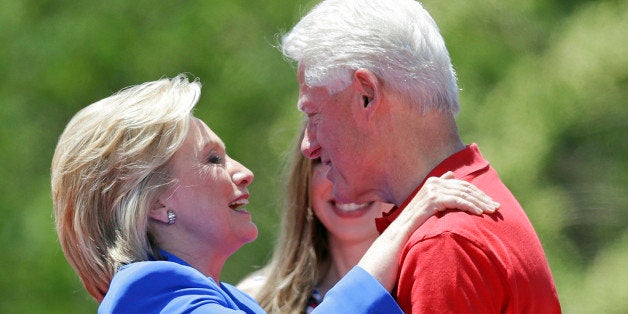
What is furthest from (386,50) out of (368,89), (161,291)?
(161,291)

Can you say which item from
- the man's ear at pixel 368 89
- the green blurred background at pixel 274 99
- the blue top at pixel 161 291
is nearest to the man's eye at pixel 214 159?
the blue top at pixel 161 291

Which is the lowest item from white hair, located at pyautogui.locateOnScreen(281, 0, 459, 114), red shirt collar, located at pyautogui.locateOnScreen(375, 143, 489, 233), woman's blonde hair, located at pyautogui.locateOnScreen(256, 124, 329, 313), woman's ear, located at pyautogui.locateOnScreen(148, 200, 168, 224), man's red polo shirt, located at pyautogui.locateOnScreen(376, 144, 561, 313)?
woman's blonde hair, located at pyautogui.locateOnScreen(256, 124, 329, 313)

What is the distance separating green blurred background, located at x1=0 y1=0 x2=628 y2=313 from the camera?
4.34 m

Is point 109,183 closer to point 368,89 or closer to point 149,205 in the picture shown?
point 149,205

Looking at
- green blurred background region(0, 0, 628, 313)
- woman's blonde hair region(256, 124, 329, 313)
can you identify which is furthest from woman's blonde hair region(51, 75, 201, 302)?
green blurred background region(0, 0, 628, 313)

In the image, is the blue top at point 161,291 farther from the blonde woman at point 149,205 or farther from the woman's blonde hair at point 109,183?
the woman's blonde hair at point 109,183

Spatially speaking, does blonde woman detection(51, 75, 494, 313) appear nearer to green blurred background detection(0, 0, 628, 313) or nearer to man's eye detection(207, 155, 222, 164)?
man's eye detection(207, 155, 222, 164)

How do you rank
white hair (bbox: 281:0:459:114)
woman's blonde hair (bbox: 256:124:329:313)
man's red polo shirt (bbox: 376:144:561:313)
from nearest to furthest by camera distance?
man's red polo shirt (bbox: 376:144:561:313), white hair (bbox: 281:0:459:114), woman's blonde hair (bbox: 256:124:329:313)

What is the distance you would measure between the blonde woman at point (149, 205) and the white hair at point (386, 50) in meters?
0.62

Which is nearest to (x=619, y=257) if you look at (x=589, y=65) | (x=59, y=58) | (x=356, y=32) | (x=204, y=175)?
(x=589, y=65)

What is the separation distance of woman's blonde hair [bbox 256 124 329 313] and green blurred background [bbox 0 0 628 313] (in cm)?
108

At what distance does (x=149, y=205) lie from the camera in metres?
2.53

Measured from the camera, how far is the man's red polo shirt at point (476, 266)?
180 centimetres

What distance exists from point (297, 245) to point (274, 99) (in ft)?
4.40
